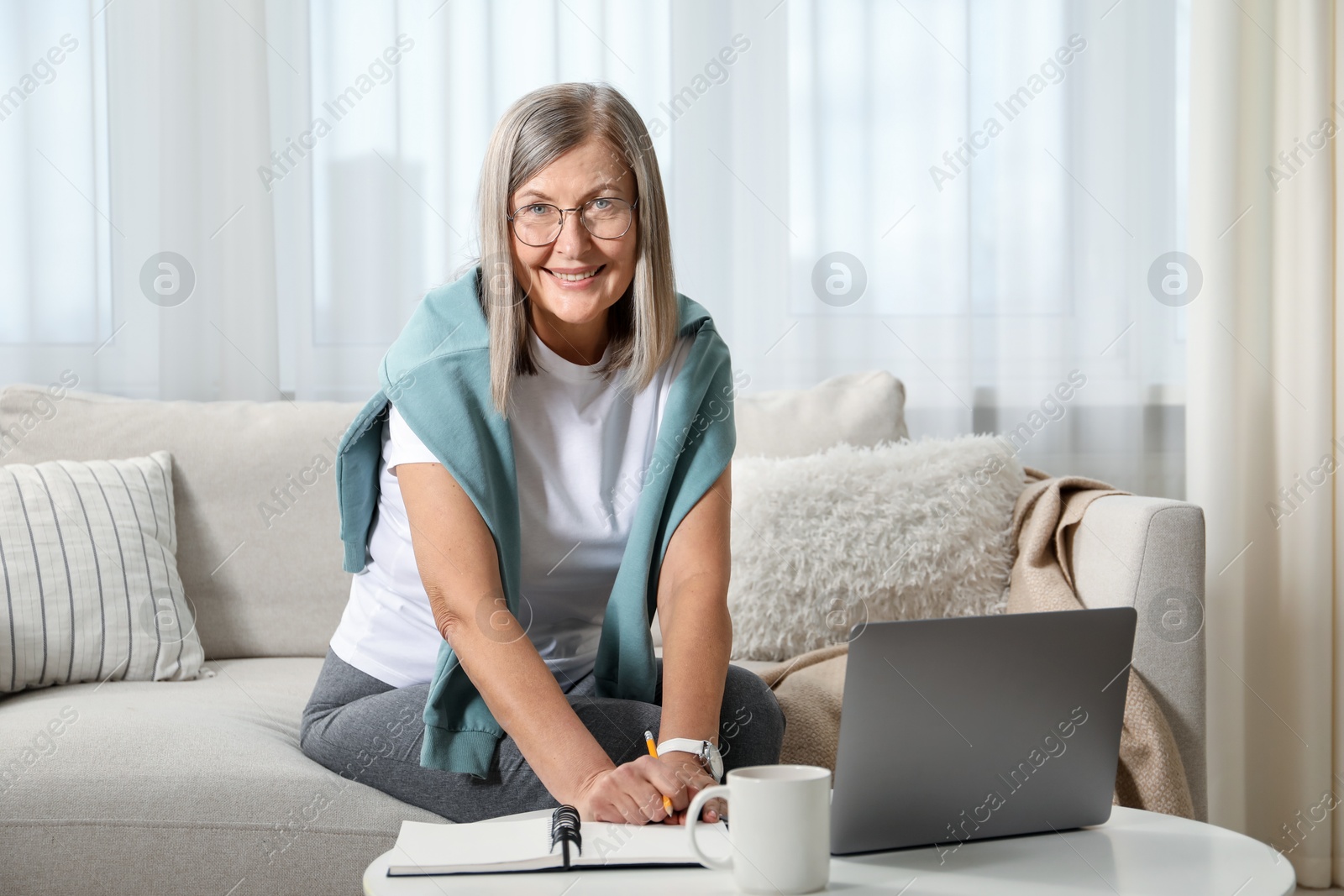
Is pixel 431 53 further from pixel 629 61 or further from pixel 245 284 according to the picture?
pixel 245 284

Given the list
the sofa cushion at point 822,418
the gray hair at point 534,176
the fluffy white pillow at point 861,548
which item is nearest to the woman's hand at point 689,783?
the gray hair at point 534,176

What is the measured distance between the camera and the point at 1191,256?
204 centimetres

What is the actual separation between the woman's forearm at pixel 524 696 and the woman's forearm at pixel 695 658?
9cm

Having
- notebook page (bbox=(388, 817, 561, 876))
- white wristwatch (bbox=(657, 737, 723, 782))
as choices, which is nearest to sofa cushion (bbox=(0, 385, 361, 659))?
white wristwatch (bbox=(657, 737, 723, 782))

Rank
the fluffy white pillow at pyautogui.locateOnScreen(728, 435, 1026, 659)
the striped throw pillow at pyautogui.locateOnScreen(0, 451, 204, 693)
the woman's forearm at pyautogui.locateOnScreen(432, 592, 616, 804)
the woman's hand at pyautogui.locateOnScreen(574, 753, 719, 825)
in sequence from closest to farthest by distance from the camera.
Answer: the woman's hand at pyautogui.locateOnScreen(574, 753, 719, 825) < the woman's forearm at pyautogui.locateOnScreen(432, 592, 616, 804) < the striped throw pillow at pyautogui.locateOnScreen(0, 451, 204, 693) < the fluffy white pillow at pyautogui.locateOnScreen(728, 435, 1026, 659)

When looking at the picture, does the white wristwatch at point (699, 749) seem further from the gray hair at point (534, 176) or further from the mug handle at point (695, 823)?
the gray hair at point (534, 176)

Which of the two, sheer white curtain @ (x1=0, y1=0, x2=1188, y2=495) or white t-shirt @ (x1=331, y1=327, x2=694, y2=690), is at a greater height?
sheer white curtain @ (x1=0, y1=0, x2=1188, y2=495)

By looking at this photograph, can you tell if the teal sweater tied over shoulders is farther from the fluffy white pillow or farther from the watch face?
the fluffy white pillow

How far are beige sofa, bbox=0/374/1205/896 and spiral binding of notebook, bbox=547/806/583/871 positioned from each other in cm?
42

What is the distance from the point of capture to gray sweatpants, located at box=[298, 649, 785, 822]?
1073 millimetres

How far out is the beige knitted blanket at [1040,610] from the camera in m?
1.33

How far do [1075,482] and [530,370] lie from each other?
2.96 ft

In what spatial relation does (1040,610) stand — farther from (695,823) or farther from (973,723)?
(695,823)

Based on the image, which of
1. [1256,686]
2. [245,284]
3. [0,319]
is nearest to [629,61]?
[245,284]
